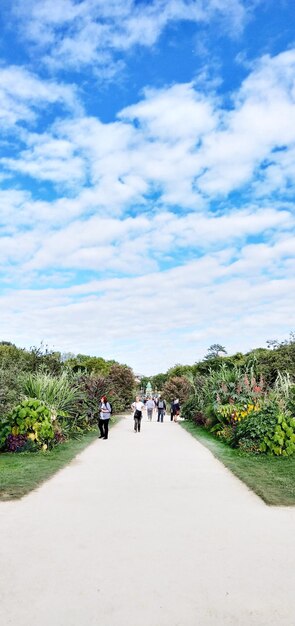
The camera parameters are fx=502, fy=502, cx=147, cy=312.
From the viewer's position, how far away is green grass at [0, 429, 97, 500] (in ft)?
24.2

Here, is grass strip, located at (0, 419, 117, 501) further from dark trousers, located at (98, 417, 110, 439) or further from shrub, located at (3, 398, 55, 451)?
dark trousers, located at (98, 417, 110, 439)

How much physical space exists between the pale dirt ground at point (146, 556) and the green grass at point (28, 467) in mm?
253

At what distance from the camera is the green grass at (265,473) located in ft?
23.0

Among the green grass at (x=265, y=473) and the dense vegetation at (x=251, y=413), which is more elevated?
the dense vegetation at (x=251, y=413)

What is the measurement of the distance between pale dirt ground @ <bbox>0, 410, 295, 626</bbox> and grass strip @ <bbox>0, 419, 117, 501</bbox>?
0.81 ft

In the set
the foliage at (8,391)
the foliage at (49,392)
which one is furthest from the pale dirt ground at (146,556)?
the foliage at (49,392)

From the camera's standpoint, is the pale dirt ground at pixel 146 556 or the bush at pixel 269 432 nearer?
the pale dirt ground at pixel 146 556

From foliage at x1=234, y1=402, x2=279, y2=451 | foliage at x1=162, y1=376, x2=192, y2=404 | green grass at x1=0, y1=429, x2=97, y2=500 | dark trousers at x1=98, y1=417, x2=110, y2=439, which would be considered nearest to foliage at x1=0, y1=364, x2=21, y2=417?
green grass at x1=0, y1=429, x2=97, y2=500

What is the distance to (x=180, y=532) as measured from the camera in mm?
5434

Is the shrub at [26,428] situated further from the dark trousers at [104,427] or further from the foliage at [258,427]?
the dark trousers at [104,427]

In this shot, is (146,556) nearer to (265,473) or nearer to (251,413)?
(265,473)

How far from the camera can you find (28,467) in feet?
29.9

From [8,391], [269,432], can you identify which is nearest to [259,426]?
[269,432]

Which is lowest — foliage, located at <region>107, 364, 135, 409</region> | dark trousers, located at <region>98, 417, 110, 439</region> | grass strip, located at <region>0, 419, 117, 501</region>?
grass strip, located at <region>0, 419, 117, 501</region>
